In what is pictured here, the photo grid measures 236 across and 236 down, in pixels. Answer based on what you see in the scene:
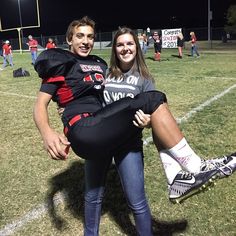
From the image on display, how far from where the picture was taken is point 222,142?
5992 mm

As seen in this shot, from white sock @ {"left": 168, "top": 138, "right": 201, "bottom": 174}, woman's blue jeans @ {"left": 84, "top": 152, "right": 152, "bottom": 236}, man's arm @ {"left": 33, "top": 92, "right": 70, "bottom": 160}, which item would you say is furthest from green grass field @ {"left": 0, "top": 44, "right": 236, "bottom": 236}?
man's arm @ {"left": 33, "top": 92, "right": 70, "bottom": 160}

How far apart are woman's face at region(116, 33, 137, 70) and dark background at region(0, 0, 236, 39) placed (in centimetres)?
5261

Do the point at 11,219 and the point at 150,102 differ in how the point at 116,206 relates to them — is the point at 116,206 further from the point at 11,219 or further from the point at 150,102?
the point at 150,102

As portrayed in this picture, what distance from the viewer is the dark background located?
54531 mm

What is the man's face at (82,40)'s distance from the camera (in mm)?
3029

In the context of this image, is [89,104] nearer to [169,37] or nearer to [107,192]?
[107,192]

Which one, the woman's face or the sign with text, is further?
the sign with text

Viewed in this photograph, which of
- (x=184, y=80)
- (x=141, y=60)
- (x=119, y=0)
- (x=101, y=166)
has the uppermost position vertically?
(x=119, y=0)

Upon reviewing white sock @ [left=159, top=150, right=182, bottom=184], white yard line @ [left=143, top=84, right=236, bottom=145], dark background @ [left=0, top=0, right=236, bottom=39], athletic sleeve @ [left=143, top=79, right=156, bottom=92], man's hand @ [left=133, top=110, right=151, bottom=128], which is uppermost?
dark background @ [left=0, top=0, right=236, bottom=39]

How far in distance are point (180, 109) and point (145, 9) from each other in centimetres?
5058

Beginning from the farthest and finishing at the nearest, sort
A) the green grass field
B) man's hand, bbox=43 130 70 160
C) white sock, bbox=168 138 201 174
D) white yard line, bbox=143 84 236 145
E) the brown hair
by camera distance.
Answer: white yard line, bbox=143 84 236 145, the green grass field, the brown hair, white sock, bbox=168 138 201 174, man's hand, bbox=43 130 70 160

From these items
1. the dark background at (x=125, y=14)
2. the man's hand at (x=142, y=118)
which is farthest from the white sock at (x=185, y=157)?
the dark background at (x=125, y=14)

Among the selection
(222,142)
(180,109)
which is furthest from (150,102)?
(180,109)

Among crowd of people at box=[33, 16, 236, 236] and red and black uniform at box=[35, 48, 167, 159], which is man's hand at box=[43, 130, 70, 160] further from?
red and black uniform at box=[35, 48, 167, 159]
